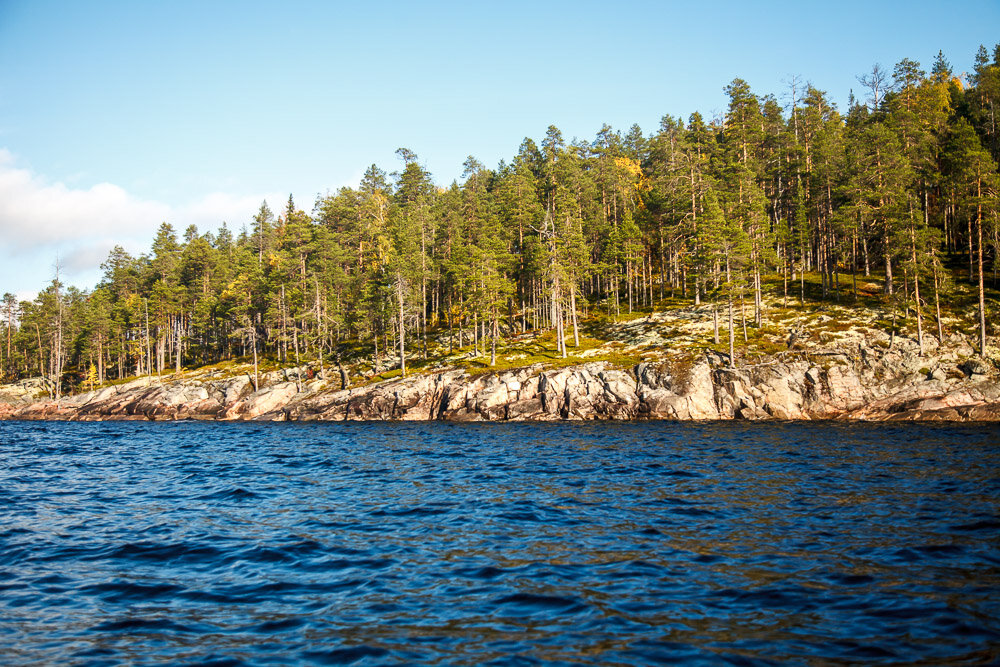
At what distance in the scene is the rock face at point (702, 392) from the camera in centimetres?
4284

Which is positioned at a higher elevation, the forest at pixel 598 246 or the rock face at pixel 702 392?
the forest at pixel 598 246

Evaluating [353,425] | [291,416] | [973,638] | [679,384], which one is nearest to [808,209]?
[679,384]

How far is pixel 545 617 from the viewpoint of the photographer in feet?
29.4

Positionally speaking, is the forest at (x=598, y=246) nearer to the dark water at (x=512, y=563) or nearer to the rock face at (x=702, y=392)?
the rock face at (x=702, y=392)

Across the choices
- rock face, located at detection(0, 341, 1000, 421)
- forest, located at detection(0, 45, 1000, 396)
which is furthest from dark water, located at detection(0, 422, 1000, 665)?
forest, located at detection(0, 45, 1000, 396)

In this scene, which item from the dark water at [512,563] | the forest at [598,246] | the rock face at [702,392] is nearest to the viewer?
the dark water at [512,563]

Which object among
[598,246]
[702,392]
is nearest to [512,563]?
[702,392]

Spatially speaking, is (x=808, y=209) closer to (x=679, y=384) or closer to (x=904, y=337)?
(x=904, y=337)

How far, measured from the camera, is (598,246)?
85.9 m

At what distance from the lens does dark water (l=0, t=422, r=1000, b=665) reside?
807 centimetres

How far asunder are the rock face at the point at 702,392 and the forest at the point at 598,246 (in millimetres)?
6329

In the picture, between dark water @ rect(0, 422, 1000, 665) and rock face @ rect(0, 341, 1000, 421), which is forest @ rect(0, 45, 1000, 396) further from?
dark water @ rect(0, 422, 1000, 665)

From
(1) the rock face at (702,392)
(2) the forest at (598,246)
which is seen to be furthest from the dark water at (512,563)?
(2) the forest at (598,246)

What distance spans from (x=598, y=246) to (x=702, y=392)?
4318 centimetres
